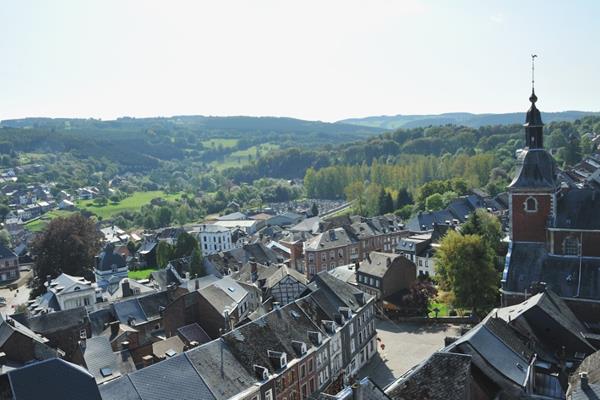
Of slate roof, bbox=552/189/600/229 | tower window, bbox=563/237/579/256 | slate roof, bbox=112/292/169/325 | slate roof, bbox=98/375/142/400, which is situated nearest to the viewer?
slate roof, bbox=98/375/142/400

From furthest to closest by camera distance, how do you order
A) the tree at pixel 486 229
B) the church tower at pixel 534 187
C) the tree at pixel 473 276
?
the tree at pixel 486 229 → the tree at pixel 473 276 → the church tower at pixel 534 187

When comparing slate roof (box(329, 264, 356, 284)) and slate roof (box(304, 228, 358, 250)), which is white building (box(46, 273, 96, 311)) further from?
slate roof (box(304, 228, 358, 250))

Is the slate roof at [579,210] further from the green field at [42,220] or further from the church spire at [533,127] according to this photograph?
the green field at [42,220]

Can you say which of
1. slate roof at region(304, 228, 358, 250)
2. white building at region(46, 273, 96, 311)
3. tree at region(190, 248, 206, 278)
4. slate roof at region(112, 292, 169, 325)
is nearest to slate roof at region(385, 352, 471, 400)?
slate roof at region(112, 292, 169, 325)

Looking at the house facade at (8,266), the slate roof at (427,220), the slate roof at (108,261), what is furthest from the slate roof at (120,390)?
the house facade at (8,266)

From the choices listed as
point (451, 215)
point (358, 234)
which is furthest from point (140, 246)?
point (451, 215)

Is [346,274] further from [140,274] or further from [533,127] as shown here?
[140,274]
